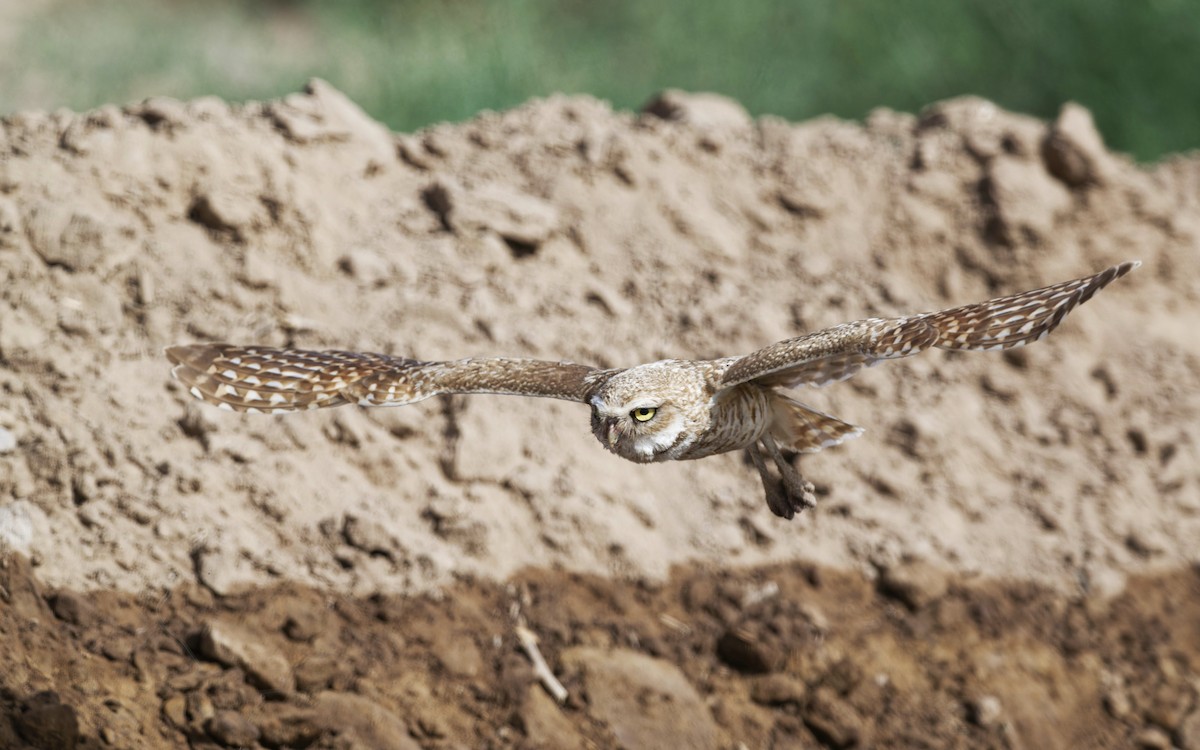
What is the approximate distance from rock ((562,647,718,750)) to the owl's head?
1810 millimetres

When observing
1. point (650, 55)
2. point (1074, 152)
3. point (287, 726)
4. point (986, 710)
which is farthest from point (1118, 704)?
point (650, 55)

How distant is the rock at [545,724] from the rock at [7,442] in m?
3.03

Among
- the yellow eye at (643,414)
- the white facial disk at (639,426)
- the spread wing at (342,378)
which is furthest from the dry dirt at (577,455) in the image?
the yellow eye at (643,414)

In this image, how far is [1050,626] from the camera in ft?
28.1

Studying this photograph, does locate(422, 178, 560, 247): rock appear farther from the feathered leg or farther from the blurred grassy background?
the feathered leg

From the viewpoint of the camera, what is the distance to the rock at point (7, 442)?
6715 mm

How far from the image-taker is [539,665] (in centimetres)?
709

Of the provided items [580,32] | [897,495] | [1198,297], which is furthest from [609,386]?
[580,32]

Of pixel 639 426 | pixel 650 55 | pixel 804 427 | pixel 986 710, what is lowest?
pixel 986 710

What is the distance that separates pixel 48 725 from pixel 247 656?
108 cm

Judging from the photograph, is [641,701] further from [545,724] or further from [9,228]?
[9,228]

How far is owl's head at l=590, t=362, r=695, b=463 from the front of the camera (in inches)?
224

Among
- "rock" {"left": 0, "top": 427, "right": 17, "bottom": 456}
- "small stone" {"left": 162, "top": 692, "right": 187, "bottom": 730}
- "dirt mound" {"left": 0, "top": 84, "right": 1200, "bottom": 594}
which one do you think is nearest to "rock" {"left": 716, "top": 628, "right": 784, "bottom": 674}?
"dirt mound" {"left": 0, "top": 84, "right": 1200, "bottom": 594}

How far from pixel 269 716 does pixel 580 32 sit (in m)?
12.3
